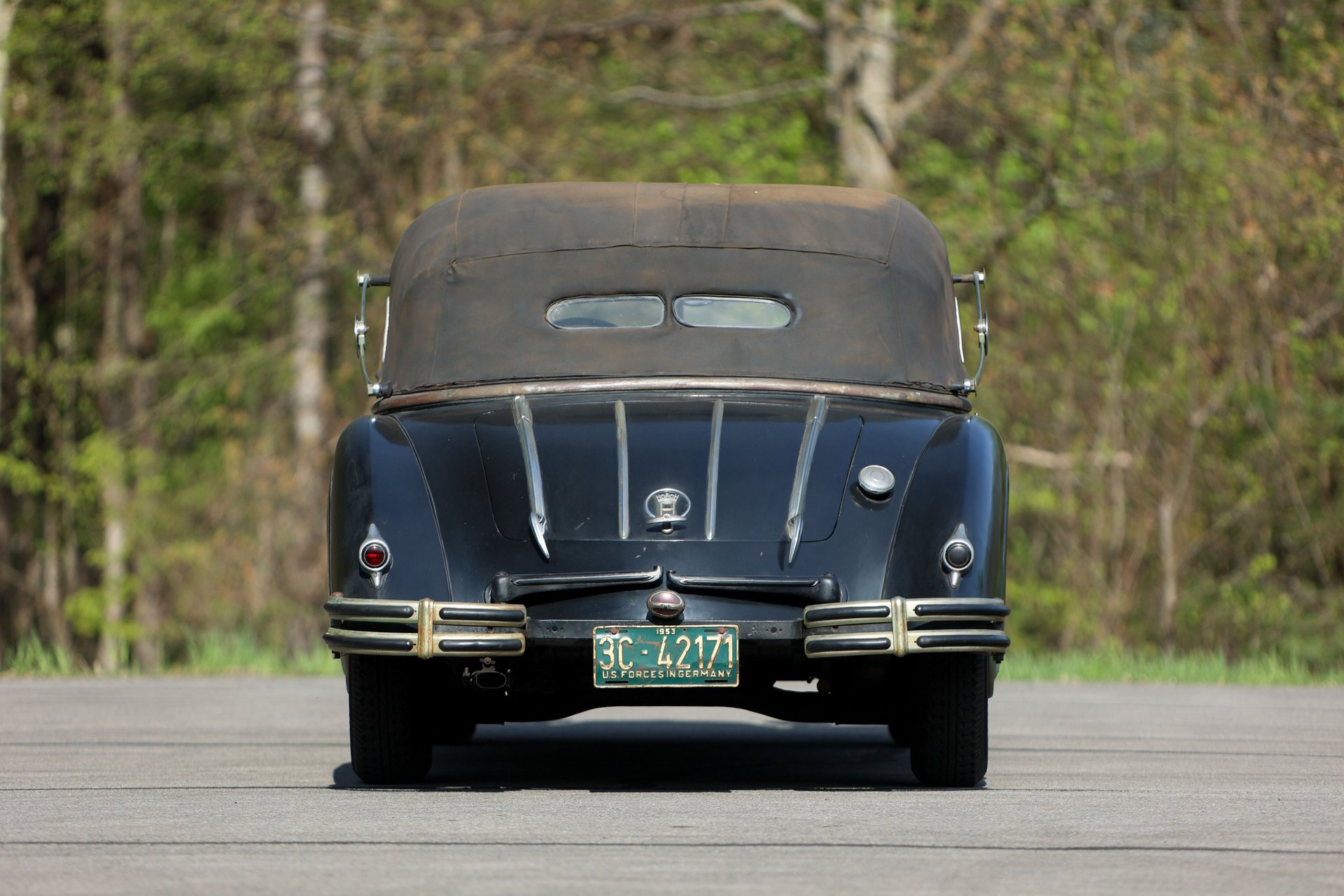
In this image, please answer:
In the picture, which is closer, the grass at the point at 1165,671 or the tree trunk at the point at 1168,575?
the grass at the point at 1165,671

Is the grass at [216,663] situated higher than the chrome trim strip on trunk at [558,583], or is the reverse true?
the chrome trim strip on trunk at [558,583]

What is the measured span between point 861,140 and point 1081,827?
1533cm

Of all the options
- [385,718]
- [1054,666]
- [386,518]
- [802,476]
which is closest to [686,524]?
[802,476]

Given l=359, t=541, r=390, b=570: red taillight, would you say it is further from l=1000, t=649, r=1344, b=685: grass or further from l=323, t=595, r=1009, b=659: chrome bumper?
l=1000, t=649, r=1344, b=685: grass

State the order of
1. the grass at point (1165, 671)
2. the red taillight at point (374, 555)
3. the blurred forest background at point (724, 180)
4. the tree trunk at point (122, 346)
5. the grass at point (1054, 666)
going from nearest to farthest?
the red taillight at point (374, 555)
the grass at point (1165, 671)
the grass at point (1054, 666)
the blurred forest background at point (724, 180)
the tree trunk at point (122, 346)

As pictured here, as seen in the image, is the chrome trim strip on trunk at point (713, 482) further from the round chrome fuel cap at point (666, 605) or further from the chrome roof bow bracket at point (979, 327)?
the chrome roof bow bracket at point (979, 327)

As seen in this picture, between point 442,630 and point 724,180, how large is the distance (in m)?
15.5

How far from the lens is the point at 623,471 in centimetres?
603

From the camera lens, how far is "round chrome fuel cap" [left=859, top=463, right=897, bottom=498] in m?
5.97

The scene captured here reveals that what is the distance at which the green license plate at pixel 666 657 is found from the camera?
5621 millimetres

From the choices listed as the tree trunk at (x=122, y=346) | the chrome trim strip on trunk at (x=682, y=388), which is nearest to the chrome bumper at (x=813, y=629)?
the chrome trim strip on trunk at (x=682, y=388)

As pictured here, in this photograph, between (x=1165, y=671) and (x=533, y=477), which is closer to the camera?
(x=533, y=477)

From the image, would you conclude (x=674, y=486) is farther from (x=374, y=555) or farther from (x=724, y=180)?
(x=724, y=180)

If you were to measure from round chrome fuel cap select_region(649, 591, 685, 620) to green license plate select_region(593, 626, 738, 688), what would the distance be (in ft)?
→ 0.16
